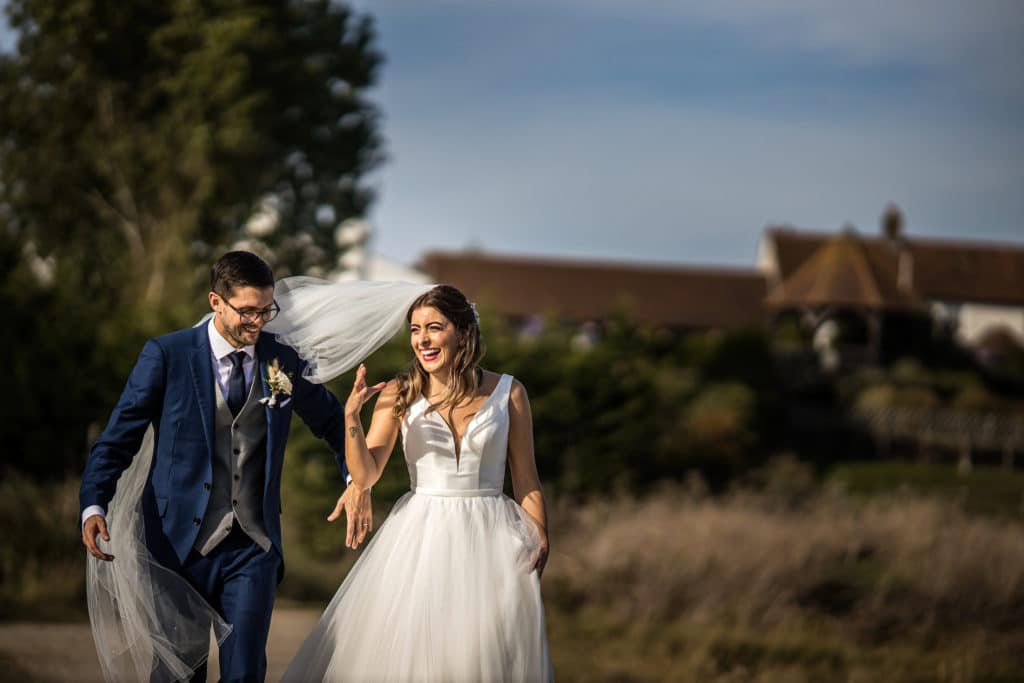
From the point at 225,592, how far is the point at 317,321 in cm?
120

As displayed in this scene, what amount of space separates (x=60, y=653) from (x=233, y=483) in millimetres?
4197

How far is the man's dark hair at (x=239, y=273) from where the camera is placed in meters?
4.48

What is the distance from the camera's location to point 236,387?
464 cm

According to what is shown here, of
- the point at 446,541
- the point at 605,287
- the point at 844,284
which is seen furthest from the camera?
the point at 605,287

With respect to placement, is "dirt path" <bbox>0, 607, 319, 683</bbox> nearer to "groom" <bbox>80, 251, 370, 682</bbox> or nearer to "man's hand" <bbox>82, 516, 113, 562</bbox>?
"groom" <bbox>80, 251, 370, 682</bbox>

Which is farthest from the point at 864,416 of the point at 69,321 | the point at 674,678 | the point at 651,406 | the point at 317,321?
the point at 317,321

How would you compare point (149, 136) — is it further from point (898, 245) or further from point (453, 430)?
point (898, 245)

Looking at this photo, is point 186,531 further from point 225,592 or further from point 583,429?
point 583,429

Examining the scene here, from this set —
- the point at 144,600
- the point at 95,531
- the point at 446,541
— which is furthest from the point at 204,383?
the point at 446,541

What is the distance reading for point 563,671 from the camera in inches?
368

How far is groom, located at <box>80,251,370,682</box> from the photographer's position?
14.8 feet

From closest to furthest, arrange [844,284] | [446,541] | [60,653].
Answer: [446,541] → [60,653] → [844,284]

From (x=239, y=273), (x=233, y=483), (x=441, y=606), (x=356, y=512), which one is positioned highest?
(x=239, y=273)

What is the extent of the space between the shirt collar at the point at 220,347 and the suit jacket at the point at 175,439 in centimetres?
3
